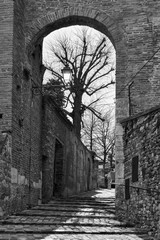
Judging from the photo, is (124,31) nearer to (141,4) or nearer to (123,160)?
(141,4)

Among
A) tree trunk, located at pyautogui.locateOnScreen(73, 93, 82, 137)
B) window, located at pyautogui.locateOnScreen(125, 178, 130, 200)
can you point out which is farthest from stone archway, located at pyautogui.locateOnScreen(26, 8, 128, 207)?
tree trunk, located at pyautogui.locateOnScreen(73, 93, 82, 137)

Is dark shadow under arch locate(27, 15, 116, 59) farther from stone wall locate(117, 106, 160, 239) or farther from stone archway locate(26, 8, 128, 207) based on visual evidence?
stone wall locate(117, 106, 160, 239)

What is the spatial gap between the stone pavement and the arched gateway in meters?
0.87

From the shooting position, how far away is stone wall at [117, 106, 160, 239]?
8.70 m

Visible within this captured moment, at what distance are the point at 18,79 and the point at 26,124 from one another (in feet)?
4.87

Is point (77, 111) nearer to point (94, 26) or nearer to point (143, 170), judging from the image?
point (94, 26)

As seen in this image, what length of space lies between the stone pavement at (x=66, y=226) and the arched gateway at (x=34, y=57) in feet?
2.85

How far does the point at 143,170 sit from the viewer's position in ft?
31.4

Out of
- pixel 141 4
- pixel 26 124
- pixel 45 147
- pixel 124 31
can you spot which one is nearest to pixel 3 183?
pixel 26 124

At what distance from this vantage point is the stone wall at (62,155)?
15.5m

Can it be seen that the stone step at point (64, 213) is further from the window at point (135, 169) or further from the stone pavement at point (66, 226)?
the window at point (135, 169)

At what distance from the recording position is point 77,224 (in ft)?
32.2

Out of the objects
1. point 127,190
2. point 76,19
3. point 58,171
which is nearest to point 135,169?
point 127,190

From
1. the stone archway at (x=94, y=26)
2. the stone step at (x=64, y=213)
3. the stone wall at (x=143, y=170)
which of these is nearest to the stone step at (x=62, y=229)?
the stone wall at (x=143, y=170)
